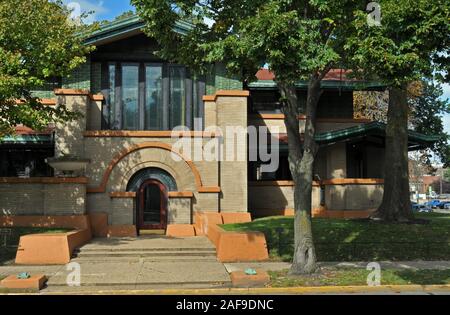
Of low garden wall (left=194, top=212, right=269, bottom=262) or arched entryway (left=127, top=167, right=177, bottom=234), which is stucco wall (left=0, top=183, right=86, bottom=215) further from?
low garden wall (left=194, top=212, right=269, bottom=262)

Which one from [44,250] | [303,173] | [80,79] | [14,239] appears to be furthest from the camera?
[80,79]

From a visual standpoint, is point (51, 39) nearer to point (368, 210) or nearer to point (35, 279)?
point (35, 279)

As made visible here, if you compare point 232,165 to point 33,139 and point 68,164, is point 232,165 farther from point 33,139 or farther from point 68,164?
point 33,139

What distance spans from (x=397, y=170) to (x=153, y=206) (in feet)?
32.2

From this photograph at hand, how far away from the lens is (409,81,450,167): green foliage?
26.8m

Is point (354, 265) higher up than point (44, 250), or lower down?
lower down

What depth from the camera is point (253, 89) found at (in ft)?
84.7

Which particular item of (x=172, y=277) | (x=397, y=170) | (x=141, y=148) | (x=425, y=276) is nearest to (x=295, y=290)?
(x=172, y=277)

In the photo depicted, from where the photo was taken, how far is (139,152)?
2123cm

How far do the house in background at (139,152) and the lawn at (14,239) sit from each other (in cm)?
98

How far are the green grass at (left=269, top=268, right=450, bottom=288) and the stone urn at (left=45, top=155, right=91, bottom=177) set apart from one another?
975 cm

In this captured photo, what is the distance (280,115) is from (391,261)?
1136 centimetres

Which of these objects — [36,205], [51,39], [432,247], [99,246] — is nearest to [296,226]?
[432,247]

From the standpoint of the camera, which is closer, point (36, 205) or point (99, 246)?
point (99, 246)
